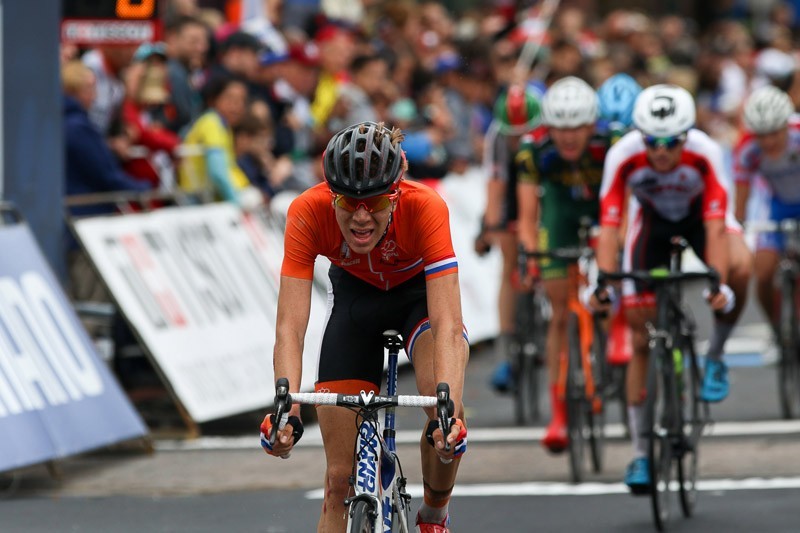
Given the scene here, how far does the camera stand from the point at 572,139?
36.6 ft

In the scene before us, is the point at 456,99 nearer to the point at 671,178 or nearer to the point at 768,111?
the point at 768,111

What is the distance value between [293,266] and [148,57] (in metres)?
7.64

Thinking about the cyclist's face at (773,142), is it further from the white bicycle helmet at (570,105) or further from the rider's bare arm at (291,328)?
the rider's bare arm at (291,328)

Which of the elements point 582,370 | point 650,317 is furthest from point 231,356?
point 650,317

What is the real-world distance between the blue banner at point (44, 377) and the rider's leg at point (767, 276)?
4865mm

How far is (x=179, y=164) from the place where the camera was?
45.5 ft

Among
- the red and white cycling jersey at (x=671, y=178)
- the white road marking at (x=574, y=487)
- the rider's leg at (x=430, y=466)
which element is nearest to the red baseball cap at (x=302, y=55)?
the white road marking at (x=574, y=487)

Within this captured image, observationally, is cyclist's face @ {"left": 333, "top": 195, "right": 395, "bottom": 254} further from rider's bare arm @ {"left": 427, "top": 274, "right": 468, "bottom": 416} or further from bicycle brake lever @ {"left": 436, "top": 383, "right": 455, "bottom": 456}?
bicycle brake lever @ {"left": 436, "top": 383, "right": 455, "bottom": 456}

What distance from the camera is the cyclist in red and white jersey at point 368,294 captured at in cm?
652

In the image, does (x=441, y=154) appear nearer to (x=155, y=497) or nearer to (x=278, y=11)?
(x=278, y=11)

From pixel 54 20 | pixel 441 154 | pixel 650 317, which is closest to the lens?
pixel 650 317

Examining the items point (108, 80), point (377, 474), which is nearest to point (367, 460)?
point (377, 474)

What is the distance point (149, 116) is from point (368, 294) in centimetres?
766

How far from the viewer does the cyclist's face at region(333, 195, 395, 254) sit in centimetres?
658
